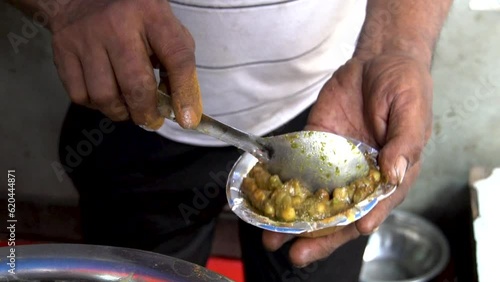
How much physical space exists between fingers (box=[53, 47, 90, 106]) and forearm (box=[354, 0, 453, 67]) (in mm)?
464

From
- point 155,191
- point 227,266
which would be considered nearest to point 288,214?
point 155,191

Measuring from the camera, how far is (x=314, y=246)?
0.83 meters

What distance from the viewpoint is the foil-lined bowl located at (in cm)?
77

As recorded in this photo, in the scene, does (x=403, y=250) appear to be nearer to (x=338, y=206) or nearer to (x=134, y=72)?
(x=338, y=206)

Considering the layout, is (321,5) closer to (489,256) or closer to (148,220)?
(148,220)

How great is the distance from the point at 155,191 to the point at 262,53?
0.32 metres

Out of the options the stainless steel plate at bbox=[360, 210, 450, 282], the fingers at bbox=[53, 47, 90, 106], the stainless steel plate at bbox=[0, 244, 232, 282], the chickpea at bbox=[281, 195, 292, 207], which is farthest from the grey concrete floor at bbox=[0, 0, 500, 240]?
the stainless steel plate at bbox=[0, 244, 232, 282]

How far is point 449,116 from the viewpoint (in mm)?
1528

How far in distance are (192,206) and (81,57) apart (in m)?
0.46

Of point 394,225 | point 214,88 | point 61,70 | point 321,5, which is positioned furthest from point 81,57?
point 394,225

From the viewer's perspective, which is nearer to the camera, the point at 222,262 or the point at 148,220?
the point at 148,220

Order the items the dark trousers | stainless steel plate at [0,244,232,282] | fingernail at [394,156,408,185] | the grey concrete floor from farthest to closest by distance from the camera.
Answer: the grey concrete floor
the dark trousers
fingernail at [394,156,408,185]
stainless steel plate at [0,244,232,282]

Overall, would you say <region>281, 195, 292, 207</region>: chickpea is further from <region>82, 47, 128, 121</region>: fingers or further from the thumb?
<region>82, 47, 128, 121</region>: fingers

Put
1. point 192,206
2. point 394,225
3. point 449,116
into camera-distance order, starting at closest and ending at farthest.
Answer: point 192,206, point 449,116, point 394,225
